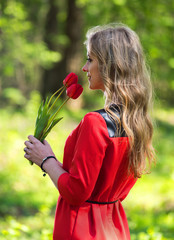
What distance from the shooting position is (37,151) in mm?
1880

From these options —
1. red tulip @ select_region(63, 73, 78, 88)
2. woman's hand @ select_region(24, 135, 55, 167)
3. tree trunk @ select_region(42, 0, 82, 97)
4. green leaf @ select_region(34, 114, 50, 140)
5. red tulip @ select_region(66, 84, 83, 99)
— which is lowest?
woman's hand @ select_region(24, 135, 55, 167)

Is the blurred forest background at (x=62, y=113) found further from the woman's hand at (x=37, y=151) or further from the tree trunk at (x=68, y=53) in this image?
the woman's hand at (x=37, y=151)

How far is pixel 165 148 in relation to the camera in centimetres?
1062

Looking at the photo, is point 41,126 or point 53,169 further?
point 41,126

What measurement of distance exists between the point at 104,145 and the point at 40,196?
4557mm

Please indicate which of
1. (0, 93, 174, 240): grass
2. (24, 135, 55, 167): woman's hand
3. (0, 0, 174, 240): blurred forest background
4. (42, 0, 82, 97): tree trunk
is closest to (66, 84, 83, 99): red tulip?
(24, 135, 55, 167): woman's hand

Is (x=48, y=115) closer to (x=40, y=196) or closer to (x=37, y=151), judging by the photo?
(x=37, y=151)

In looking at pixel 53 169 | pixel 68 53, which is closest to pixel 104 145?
pixel 53 169

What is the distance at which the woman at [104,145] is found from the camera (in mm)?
1725

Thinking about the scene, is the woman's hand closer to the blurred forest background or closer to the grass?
the blurred forest background

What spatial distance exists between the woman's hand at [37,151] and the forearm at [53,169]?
4cm

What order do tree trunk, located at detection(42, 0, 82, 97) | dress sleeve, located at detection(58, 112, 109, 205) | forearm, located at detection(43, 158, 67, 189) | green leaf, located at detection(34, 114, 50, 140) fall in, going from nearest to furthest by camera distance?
dress sleeve, located at detection(58, 112, 109, 205), forearm, located at detection(43, 158, 67, 189), green leaf, located at detection(34, 114, 50, 140), tree trunk, located at detection(42, 0, 82, 97)

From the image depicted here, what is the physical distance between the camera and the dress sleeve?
1.71 m

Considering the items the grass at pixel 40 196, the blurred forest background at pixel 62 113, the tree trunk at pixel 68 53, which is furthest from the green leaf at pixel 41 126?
the tree trunk at pixel 68 53
